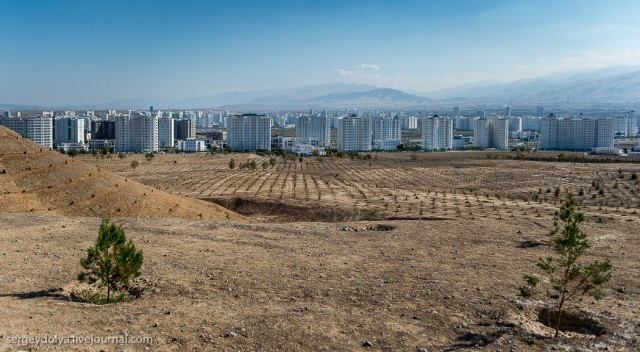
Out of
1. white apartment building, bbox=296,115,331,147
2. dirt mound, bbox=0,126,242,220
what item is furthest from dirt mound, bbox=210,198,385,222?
white apartment building, bbox=296,115,331,147

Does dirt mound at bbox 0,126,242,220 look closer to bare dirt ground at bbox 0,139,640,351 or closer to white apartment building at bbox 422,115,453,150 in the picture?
bare dirt ground at bbox 0,139,640,351

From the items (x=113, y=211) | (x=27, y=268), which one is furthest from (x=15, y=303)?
(x=113, y=211)

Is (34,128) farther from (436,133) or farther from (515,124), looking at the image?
(515,124)

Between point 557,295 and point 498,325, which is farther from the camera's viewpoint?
point 557,295

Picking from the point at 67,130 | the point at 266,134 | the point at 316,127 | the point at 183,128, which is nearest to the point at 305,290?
the point at 266,134

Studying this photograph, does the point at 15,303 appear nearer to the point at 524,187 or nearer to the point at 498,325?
the point at 498,325

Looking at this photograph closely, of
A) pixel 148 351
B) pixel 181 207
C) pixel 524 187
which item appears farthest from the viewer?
pixel 524 187
